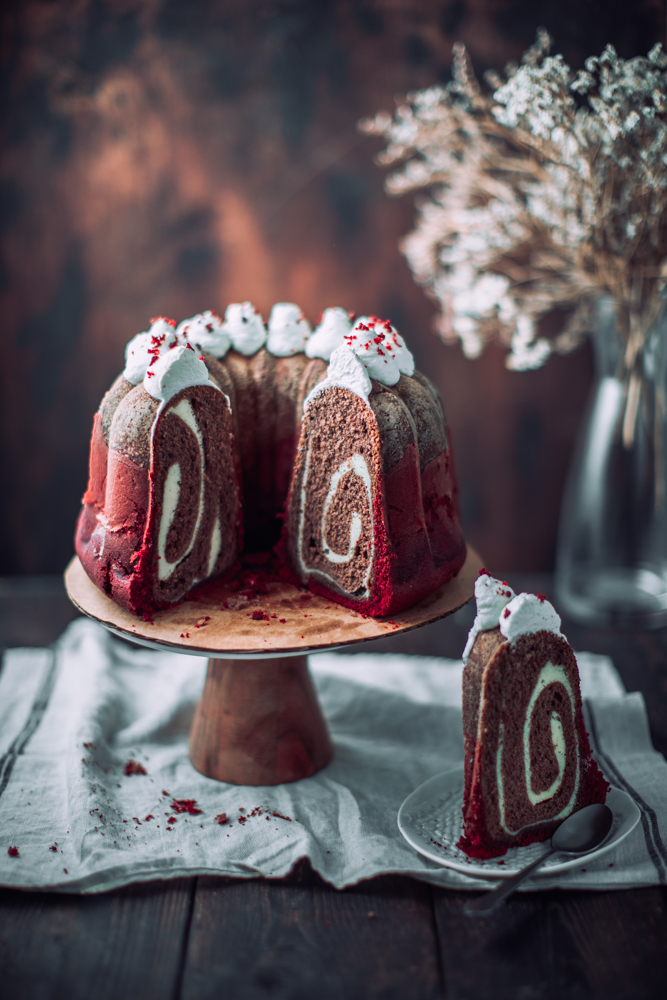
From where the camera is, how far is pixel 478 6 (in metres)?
2.46

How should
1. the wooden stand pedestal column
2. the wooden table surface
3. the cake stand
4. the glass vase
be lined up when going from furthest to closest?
the glass vase → the wooden stand pedestal column → the cake stand → the wooden table surface

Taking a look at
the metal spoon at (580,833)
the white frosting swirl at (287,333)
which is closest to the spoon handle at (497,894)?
the metal spoon at (580,833)

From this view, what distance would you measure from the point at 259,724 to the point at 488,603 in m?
0.59

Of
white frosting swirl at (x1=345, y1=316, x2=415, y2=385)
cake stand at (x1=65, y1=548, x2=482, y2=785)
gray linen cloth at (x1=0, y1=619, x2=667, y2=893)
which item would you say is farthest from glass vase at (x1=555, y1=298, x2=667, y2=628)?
white frosting swirl at (x1=345, y1=316, x2=415, y2=385)

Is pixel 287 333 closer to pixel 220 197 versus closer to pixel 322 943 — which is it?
pixel 220 197

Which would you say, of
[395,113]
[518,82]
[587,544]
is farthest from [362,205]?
[587,544]

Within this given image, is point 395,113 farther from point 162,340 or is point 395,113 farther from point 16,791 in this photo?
point 16,791

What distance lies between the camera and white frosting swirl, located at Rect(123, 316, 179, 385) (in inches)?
64.8

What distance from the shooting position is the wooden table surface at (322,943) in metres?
1.27

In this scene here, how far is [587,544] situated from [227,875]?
1456 millimetres

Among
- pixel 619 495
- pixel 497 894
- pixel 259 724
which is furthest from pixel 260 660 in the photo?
pixel 619 495

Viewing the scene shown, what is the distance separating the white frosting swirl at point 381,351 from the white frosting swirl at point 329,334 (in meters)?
0.05

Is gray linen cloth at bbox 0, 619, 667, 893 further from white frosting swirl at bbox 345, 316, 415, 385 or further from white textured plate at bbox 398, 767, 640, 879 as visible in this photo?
white frosting swirl at bbox 345, 316, 415, 385

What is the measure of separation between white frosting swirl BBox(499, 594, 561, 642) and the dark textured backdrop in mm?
1432
